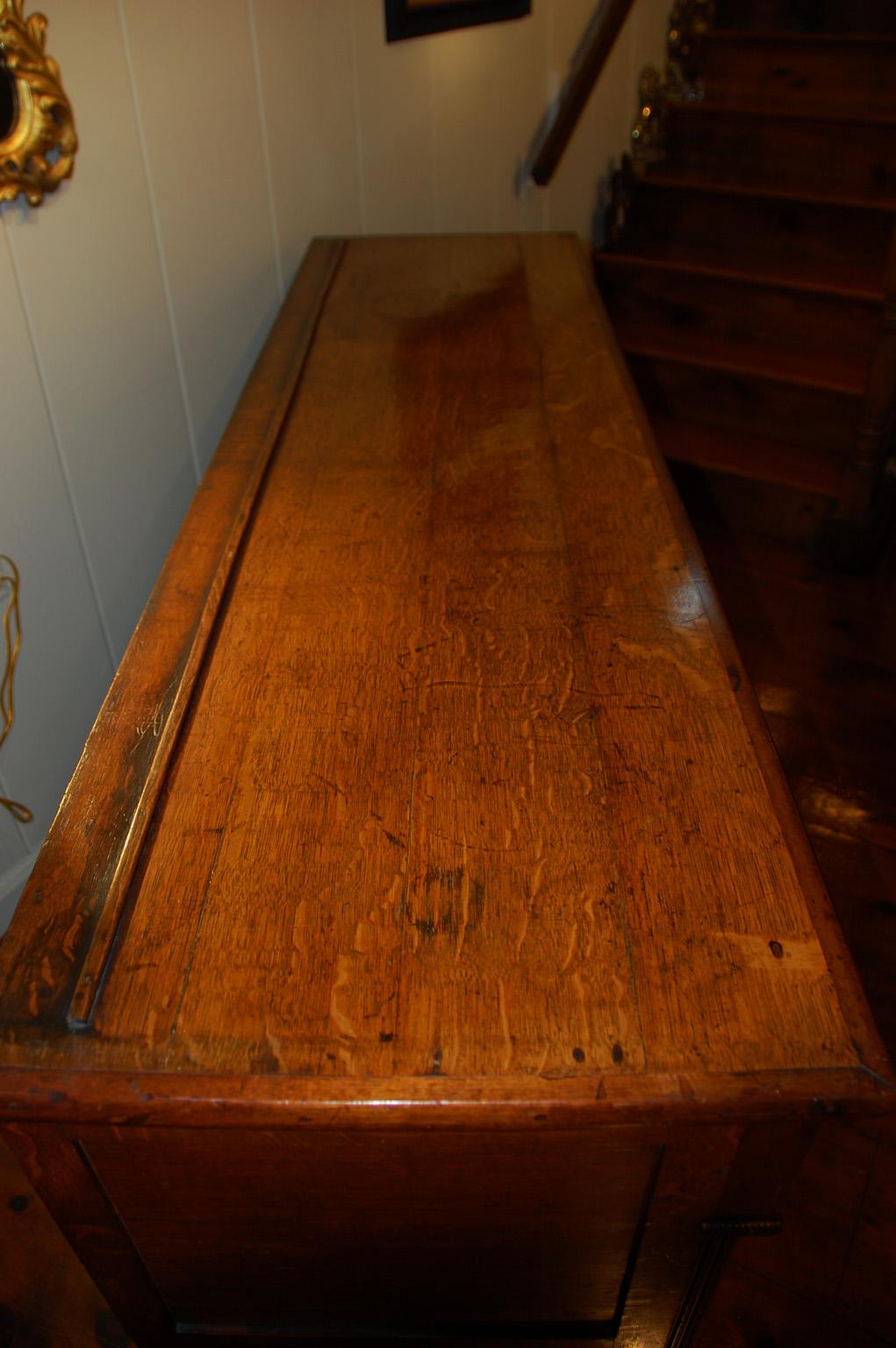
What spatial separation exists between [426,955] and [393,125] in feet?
6.85

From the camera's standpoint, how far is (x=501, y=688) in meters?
0.87

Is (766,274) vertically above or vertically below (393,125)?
below

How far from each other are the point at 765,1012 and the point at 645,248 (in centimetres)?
294

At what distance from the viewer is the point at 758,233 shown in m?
2.85

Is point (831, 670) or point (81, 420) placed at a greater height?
point (81, 420)

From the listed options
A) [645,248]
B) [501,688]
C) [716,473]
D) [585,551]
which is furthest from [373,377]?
[645,248]

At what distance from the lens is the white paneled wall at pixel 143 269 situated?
1356 millimetres

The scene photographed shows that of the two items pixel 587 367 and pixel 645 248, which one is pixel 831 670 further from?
pixel 645 248

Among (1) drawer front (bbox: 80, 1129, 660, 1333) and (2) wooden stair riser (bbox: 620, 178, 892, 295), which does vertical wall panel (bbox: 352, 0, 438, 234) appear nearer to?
(2) wooden stair riser (bbox: 620, 178, 892, 295)

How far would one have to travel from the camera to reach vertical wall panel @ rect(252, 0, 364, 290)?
1.76 m

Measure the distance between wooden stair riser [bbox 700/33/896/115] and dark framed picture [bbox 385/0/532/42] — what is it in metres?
0.85

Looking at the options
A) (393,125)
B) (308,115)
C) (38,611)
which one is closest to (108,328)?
(38,611)

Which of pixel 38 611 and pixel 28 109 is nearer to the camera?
pixel 28 109

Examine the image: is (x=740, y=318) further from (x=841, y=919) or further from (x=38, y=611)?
(x=38, y=611)
